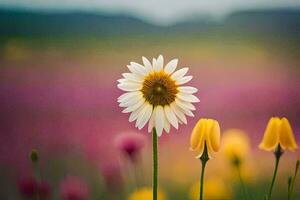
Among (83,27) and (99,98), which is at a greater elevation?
(83,27)

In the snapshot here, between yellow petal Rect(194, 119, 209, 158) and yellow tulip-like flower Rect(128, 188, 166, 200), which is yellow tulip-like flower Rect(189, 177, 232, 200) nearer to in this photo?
yellow tulip-like flower Rect(128, 188, 166, 200)

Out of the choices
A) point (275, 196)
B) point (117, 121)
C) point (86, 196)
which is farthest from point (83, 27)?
point (275, 196)

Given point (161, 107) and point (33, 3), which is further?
point (33, 3)

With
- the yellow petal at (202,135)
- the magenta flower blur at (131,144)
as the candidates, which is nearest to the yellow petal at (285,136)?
the yellow petal at (202,135)

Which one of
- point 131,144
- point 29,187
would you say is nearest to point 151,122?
point 131,144

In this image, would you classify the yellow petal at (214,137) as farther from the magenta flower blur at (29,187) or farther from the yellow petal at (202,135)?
the magenta flower blur at (29,187)

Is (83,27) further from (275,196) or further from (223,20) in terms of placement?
(275,196)

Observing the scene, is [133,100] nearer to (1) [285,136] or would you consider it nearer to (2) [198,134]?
(2) [198,134]
